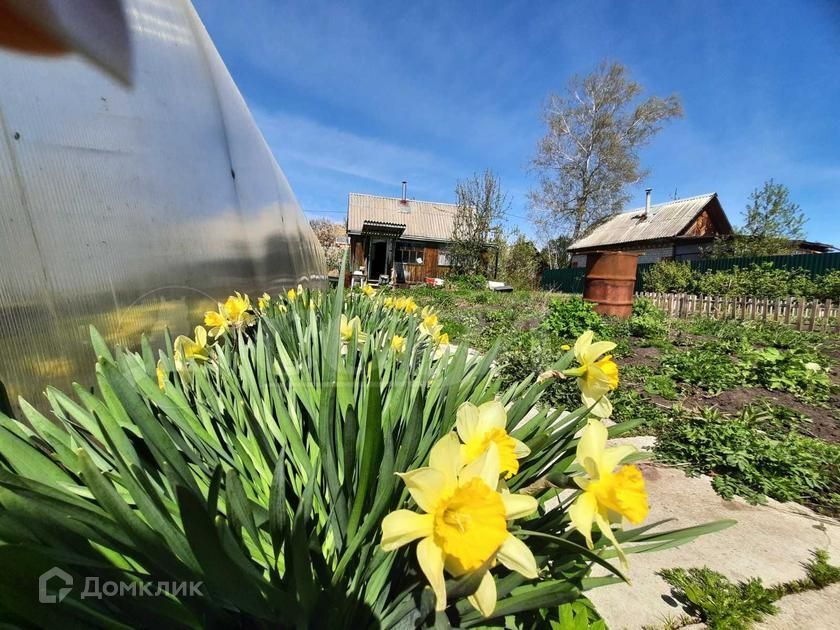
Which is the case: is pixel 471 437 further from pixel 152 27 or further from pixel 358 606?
pixel 152 27

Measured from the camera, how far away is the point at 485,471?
45 cm

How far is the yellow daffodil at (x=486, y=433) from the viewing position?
1.81 ft

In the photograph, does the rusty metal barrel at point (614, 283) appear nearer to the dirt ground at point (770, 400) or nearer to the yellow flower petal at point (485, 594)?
the dirt ground at point (770, 400)

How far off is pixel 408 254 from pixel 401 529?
18.7 metres

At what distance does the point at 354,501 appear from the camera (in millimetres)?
637

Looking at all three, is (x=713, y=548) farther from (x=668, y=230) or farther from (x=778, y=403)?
(x=668, y=230)

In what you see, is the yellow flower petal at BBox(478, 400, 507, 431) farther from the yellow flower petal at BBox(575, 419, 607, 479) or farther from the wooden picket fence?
the wooden picket fence

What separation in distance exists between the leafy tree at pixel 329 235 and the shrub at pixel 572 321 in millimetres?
16590

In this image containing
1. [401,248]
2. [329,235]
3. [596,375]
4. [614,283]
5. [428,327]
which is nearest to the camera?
[596,375]

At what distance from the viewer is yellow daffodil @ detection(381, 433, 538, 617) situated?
1.38ft

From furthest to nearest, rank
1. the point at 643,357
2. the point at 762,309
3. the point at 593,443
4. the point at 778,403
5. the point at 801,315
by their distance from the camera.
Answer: the point at 762,309, the point at 801,315, the point at 643,357, the point at 778,403, the point at 593,443

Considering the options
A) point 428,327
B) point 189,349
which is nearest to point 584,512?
point 189,349

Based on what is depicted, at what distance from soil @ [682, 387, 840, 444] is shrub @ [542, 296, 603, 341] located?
82.3 inches

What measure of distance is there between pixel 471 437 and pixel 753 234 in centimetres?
2023
